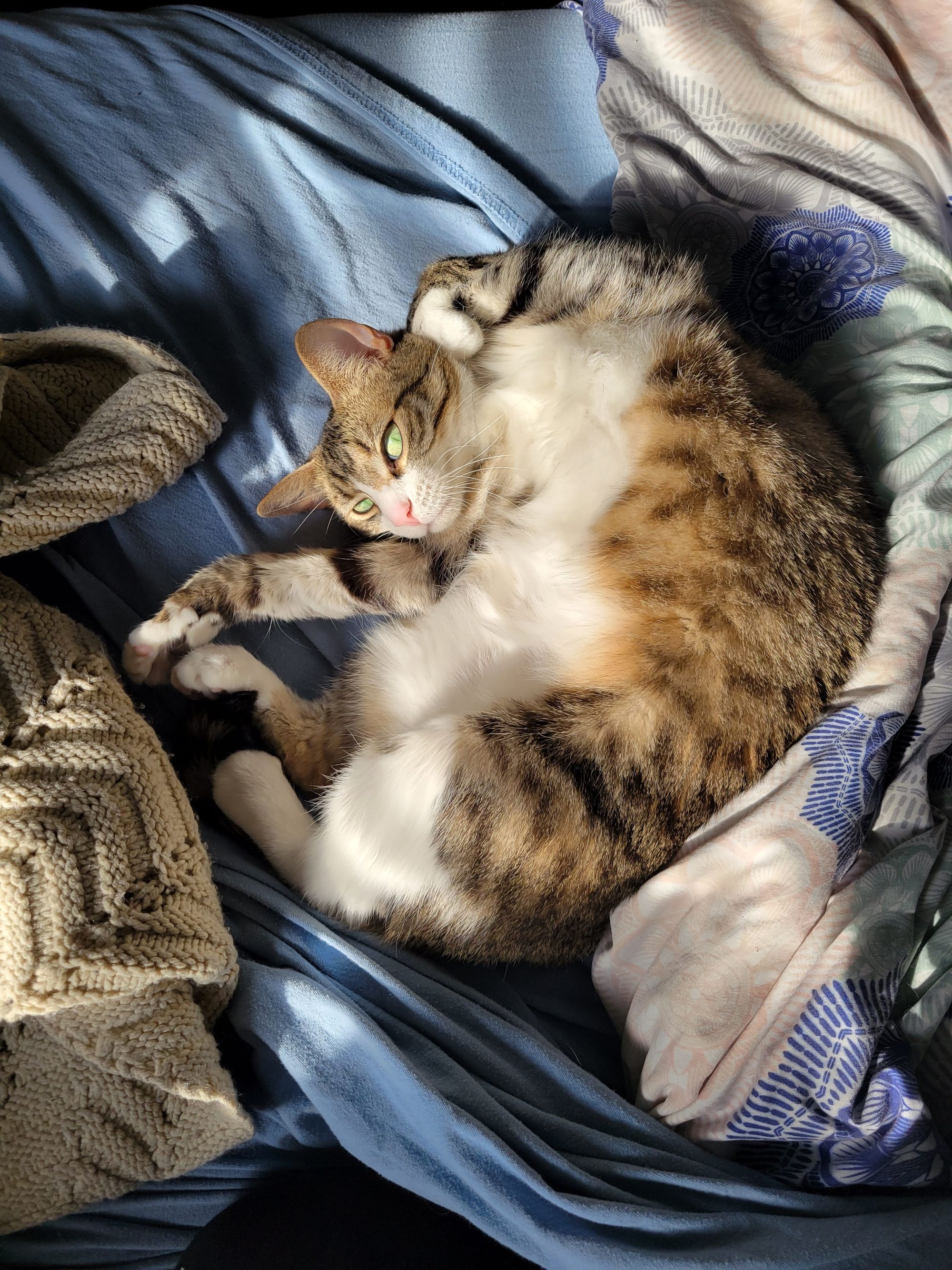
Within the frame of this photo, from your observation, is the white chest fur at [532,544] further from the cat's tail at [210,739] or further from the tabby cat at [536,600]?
A: the cat's tail at [210,739]

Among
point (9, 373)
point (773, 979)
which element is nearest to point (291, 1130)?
point (773, 979)

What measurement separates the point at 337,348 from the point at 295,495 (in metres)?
0.26

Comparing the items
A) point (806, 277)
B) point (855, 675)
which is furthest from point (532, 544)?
point (806, 277)

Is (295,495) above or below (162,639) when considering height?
above

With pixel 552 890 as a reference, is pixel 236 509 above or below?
above

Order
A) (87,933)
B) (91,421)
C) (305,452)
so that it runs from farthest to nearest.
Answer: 1. (305,452)
2. (91,421)
3. (87,933)

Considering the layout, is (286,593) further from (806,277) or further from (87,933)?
(806,277)

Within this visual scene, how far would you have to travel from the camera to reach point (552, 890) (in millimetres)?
1190

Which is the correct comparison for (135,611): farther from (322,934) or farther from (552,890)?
(552,890)

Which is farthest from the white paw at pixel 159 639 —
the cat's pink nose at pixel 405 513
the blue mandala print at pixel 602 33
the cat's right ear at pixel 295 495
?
the blue mandala print at pixel 602 33

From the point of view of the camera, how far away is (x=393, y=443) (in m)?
1.43

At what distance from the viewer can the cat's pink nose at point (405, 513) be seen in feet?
4.59

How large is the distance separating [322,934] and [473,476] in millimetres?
798

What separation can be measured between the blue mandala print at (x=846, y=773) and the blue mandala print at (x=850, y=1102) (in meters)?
0.19
